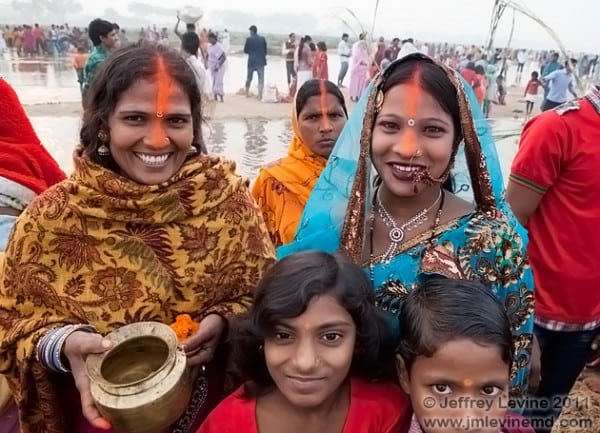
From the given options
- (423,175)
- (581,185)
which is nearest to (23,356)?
(423,175)

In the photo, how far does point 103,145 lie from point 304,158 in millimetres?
1701

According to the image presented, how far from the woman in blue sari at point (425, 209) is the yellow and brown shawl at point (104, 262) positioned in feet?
1.41

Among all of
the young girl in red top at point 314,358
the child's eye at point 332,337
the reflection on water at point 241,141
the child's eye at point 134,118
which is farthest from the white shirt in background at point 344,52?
the child's eye at point 332,337

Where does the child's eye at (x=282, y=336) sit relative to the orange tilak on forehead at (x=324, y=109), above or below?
below

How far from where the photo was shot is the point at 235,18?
108 metres

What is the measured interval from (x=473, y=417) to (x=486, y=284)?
466 mm

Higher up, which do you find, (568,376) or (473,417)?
(473,417)

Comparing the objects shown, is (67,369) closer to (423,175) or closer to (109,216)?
(109,216)

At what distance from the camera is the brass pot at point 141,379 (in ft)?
4.48

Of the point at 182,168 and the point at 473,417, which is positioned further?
the point at 182,168

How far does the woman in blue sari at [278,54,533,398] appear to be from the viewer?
5.97ft

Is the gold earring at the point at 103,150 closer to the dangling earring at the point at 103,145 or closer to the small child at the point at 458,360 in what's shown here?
the dangling earring at the point at 103,145

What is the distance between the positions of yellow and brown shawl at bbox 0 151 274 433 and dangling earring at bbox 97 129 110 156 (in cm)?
7

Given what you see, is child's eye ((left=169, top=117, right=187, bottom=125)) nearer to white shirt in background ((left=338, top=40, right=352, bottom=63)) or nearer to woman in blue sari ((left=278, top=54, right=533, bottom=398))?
woman in blue sari ((left=278, top=54, right=533, bottom=398))
